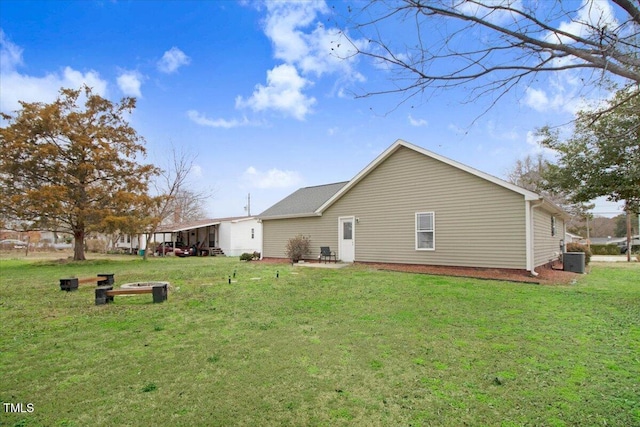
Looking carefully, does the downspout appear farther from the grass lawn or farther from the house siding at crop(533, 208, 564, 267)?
the grass lawn

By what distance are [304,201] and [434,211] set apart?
8774 mm

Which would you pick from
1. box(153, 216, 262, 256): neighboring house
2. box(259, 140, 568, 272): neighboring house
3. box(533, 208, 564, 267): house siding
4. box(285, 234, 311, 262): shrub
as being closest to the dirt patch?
box(259, 140, 568, 272): neighboring house

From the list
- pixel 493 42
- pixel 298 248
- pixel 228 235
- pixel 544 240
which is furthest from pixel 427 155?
pixel 228 235

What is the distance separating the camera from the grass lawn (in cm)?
289

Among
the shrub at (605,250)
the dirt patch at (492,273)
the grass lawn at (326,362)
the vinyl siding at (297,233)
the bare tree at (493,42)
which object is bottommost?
the shrub at (605,250)

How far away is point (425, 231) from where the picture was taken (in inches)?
525

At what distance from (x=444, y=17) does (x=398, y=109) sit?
33.0 inches

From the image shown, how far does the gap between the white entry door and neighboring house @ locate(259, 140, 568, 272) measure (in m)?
0.05

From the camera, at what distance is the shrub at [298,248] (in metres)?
17.3

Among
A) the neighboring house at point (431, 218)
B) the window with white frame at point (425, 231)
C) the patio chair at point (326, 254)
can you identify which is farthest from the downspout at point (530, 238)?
the patio chair at point (326, 254)

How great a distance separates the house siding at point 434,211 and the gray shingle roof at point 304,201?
171cm

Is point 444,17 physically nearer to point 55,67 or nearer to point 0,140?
point 55,67

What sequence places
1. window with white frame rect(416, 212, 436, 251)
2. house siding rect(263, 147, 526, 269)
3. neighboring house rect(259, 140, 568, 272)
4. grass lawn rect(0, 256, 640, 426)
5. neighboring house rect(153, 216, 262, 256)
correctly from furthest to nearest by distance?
1. neighboring house rect(153, 216, 262, 256)
2. window with white frame rect(416, 212, 436, 251)
3. house siding rect(263, 147, 526, 269)
4. neighboring house rect(259, 140, 568, 272)
5. grass lawn rect(0, 256, 640, 426)

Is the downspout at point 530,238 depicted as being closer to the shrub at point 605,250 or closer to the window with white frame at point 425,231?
the window with white frame at point 425,231
